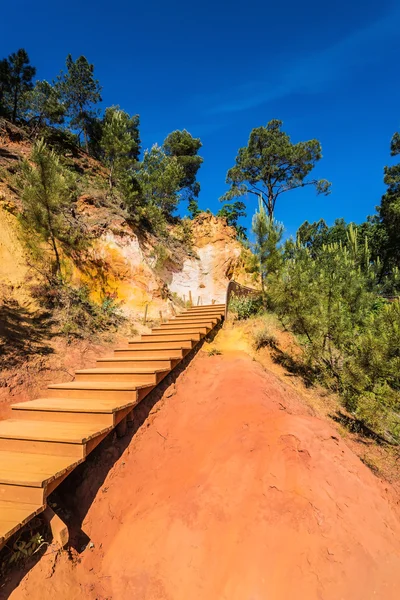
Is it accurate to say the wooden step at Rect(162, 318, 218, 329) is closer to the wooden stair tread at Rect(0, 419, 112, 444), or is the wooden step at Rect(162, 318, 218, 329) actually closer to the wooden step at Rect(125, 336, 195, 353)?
the wooden step at Rect(125, 336, 195, 353)

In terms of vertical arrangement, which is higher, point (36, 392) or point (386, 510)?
point (36, 392)

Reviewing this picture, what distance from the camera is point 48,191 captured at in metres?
7.17

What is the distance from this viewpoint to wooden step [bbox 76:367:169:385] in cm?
392

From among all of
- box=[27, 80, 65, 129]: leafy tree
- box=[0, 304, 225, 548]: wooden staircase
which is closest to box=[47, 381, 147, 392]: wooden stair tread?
box=[0, 304, 225, 548]: wooden staircase

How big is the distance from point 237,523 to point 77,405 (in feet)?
6.88

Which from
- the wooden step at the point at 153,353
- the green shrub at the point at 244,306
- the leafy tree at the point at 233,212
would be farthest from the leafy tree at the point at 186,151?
the wooden step at the point at 153,353

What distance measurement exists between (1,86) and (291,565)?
25.3m

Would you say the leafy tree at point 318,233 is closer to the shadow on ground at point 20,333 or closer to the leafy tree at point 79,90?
the leafy tree at point 79,90

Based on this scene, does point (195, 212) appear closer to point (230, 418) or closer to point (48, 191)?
point (48, 191)

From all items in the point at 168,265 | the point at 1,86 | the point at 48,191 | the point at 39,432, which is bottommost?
the point at 39,432

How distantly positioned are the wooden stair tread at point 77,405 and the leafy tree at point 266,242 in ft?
23.6

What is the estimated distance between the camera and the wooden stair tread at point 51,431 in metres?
2.58

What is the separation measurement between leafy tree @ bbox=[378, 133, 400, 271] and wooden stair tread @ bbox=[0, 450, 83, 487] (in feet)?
86.1

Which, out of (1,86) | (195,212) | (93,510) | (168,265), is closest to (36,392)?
(93,510)
